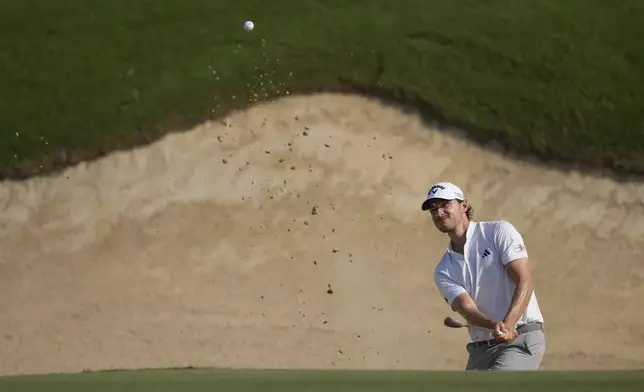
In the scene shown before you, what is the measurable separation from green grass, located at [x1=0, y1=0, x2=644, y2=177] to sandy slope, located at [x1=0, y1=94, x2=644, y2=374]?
0.62ft

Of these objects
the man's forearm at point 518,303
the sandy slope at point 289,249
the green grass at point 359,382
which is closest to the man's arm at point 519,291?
the man's forearm at point 518,303

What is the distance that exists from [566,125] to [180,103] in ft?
9.11

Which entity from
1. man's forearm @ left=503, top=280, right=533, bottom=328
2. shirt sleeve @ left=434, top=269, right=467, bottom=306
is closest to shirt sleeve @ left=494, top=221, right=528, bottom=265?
man's forearm @ left=503, top=280, right=533, bottom=328

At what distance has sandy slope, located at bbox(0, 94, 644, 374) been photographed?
7332 millimetres

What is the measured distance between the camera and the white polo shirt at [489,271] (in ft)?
12.9

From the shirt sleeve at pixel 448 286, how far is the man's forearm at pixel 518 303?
10.5 inches

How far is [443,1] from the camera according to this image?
8.27m

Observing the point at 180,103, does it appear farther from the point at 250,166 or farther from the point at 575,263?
the point at 575,263

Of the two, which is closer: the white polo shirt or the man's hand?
the man's hand

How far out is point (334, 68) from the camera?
7992 millimetres

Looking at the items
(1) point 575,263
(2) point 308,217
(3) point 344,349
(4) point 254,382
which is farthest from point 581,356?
(4) point 254,382

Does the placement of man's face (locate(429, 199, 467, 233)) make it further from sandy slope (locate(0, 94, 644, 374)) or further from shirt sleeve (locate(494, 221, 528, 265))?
sandy slope (locate(0, 94, 644, 374))

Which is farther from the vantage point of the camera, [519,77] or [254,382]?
[519,77]

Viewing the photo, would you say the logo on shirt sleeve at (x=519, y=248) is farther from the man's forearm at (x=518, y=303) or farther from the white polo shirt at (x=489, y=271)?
the man's forearm at (x=518, y=303)
